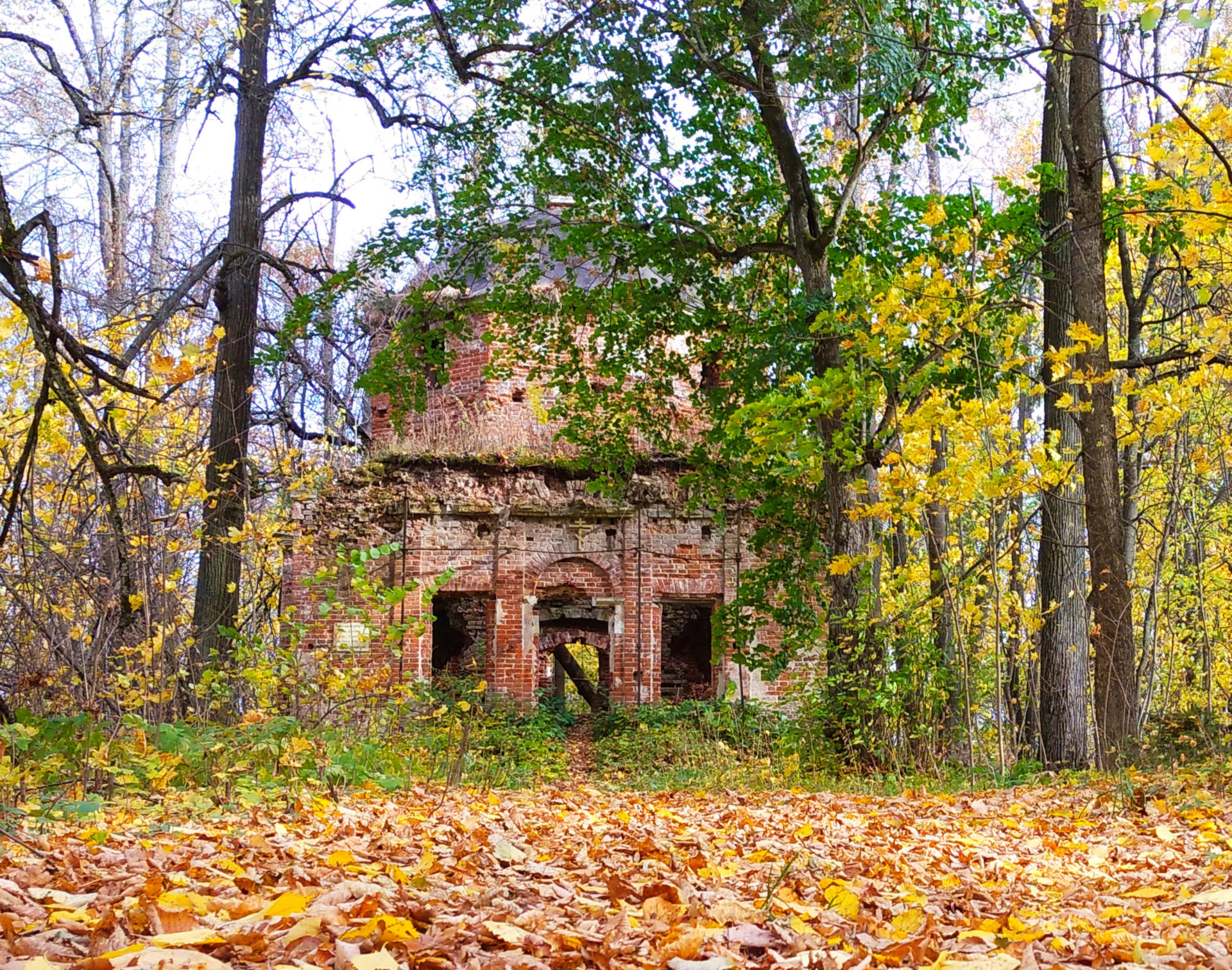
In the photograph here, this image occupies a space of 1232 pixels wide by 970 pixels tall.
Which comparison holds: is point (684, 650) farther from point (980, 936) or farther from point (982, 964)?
point (982, 964)

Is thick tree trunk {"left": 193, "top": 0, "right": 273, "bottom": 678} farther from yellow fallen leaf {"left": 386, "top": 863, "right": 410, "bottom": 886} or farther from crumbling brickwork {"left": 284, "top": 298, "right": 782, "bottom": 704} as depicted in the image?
yellow fallen leaf {"left": 386, "top": 863, "right": 410, "bottom": 886}

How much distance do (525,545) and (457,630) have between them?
2886 millimetres

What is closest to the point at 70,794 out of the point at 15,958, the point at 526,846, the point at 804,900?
the point at 526,846

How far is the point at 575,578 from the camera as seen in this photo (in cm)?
1784

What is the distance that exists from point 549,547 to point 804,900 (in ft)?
47.6

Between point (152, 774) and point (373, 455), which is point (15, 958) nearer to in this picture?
point (152, 774)

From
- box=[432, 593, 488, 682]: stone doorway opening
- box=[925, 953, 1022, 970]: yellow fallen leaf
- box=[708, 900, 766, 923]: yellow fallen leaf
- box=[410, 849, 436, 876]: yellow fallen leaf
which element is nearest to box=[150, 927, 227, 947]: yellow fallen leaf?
box=[410, 849, 436, 876]: yellow fallen leaf

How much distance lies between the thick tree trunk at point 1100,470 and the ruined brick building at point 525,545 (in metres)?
10.2

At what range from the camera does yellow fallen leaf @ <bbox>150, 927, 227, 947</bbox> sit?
242cm

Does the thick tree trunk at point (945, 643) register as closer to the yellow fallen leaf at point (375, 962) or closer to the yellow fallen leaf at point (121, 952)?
the yellow fallen leaf at point (375, 962)

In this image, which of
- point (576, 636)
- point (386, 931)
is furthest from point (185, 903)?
point (576, 636)

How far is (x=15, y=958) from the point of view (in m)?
2.34

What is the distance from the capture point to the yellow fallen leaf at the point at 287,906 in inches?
107

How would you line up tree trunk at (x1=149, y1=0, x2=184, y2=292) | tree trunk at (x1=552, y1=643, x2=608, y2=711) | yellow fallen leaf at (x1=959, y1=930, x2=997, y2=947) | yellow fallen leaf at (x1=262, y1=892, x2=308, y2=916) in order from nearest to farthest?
yellow fallen leaf at (x1=262, y1=892, x2=308, y2=916), yellow fallen leaf at (x1=959, y1=930, x2=997, y2=947), tree trunk at (x1=149, y1=0, x2=184, y2=292), tree trunk at (x1=552, y1=643, x2=608, y2=711)
